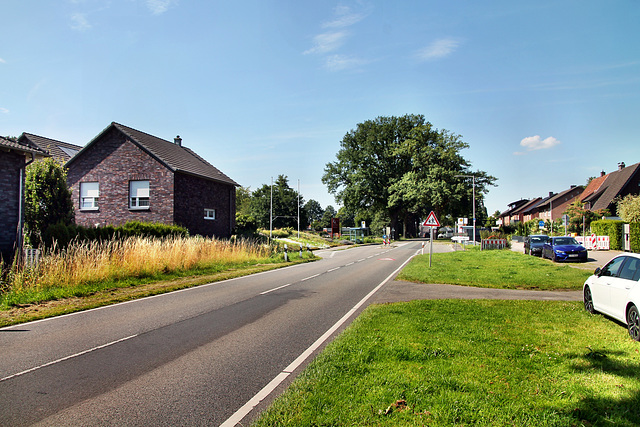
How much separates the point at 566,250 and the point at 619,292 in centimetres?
1834

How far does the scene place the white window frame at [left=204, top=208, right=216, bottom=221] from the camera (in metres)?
30.2

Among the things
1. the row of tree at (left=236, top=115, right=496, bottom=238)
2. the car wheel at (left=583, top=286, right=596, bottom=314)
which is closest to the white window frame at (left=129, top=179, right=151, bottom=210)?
the car wheel at (left=583, top=286, right=596, bottom=314)

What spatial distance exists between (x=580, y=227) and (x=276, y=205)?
60.9 metres

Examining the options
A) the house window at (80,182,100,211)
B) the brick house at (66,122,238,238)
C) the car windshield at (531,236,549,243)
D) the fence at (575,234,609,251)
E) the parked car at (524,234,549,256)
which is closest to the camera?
the brick house at (66,122,238,238)

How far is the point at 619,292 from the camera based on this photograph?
721cm

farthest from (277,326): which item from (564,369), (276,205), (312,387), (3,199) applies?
(276,205)

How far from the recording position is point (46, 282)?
428 inches

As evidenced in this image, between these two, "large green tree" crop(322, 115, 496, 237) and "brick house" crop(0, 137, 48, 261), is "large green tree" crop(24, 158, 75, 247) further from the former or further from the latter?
"large green tree" crop(322, 115, 496, 237)

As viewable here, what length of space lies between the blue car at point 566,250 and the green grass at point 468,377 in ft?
59.4

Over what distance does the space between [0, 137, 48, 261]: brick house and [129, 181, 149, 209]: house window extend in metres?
12.2

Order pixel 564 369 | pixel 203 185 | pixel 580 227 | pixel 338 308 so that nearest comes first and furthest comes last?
pixel 564 369
pixel 338 308
pixel 203 185
pixel 580 227

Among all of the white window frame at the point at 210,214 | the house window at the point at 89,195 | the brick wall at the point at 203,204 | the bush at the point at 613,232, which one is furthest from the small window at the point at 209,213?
the bush at the point at 613,232

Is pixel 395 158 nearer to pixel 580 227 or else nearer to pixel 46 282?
pixel 580 227

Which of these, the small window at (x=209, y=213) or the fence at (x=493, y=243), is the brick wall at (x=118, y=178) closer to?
the small window at (x=209, y=213)
